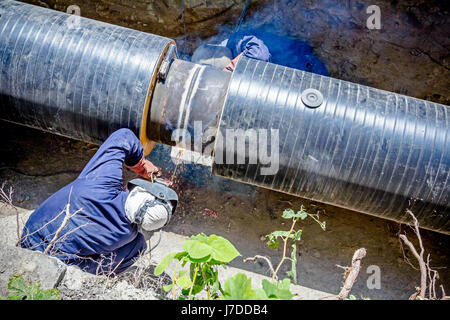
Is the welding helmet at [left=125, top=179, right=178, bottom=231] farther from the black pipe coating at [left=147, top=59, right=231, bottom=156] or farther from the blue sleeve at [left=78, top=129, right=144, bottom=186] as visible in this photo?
the black pipe coating at [left=147, top=59, right=231, bottom=156]

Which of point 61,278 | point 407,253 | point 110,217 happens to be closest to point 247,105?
point 110,217

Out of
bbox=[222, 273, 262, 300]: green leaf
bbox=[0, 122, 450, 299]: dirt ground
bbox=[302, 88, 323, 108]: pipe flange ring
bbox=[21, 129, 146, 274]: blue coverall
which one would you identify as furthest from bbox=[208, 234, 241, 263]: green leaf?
bbox=[0, 122, 450, 299]: dirt ground

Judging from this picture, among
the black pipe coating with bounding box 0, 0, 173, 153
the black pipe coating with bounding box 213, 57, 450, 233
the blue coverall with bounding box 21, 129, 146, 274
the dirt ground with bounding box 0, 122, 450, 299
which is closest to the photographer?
the blue coverall with bounding box 21, 129, 146, 274

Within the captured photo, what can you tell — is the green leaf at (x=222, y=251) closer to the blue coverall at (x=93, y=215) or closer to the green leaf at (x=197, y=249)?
the green leaf at (x=197, y=249)

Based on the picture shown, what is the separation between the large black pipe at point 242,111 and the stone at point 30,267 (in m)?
1.41

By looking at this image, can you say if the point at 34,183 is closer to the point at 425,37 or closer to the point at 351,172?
the point at 351,172

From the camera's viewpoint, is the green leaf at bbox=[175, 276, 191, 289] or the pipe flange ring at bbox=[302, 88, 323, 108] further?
the pipe flange ring at bbox=[302, 88, 323, 108]

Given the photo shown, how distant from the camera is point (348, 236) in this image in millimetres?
3938

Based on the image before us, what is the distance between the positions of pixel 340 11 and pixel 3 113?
4.00 meters

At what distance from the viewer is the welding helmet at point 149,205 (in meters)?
2.55

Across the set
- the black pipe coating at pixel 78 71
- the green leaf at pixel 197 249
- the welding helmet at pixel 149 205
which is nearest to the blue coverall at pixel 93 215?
the welding helmet at pixel 149 205

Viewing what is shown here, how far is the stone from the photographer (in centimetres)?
A: 199

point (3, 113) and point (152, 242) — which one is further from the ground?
point (3, 113)

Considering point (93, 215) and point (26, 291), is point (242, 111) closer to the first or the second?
point (93, 215)
